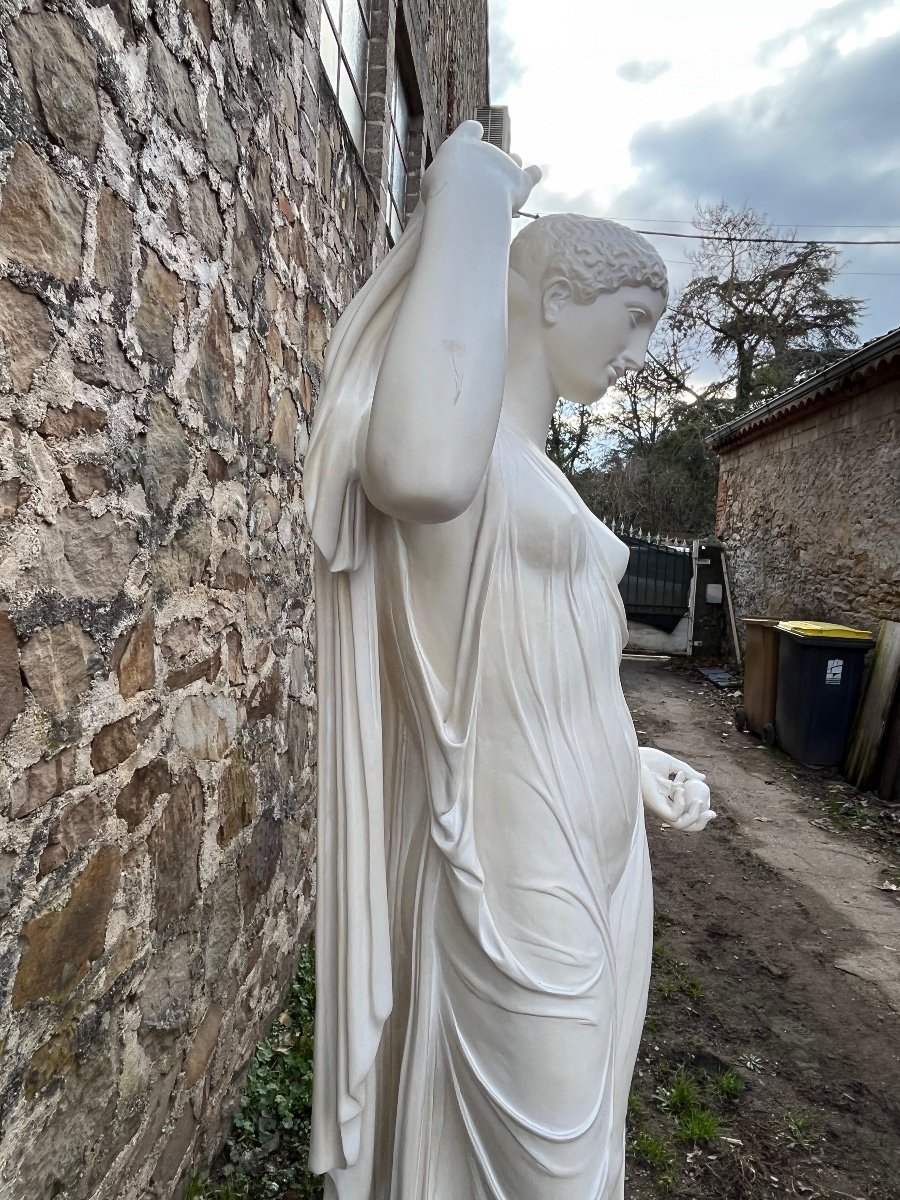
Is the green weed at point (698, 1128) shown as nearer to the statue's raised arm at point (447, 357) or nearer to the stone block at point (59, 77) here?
the statue's raised arm at point (447, 357)

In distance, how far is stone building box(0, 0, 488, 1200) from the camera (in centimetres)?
128

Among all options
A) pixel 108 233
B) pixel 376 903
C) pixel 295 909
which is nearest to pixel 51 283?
pixel 108 233

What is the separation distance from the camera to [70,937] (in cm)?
143

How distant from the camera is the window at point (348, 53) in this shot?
335 cm

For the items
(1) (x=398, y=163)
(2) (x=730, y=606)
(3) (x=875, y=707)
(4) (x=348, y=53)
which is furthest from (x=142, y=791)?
(2) (x=730, y=606)

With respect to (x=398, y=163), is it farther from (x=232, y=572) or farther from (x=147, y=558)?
(x=147, y=558)

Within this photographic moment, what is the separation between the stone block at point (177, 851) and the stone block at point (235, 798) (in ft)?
0.57

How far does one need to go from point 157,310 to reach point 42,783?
3.50 feet

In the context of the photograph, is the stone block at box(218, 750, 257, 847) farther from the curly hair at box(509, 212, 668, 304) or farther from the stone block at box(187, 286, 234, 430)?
the curly hair at box(509, 212, 668, 304)

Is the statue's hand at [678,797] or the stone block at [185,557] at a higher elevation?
the stone block at [185,557]

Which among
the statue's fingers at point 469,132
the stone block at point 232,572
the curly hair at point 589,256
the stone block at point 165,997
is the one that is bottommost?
the stone block at point 165,997

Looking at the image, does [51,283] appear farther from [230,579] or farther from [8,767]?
[230,579]

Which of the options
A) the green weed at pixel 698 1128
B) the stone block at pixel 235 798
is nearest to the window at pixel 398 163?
the stone block at pixel 235 798

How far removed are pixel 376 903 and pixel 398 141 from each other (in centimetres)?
587
